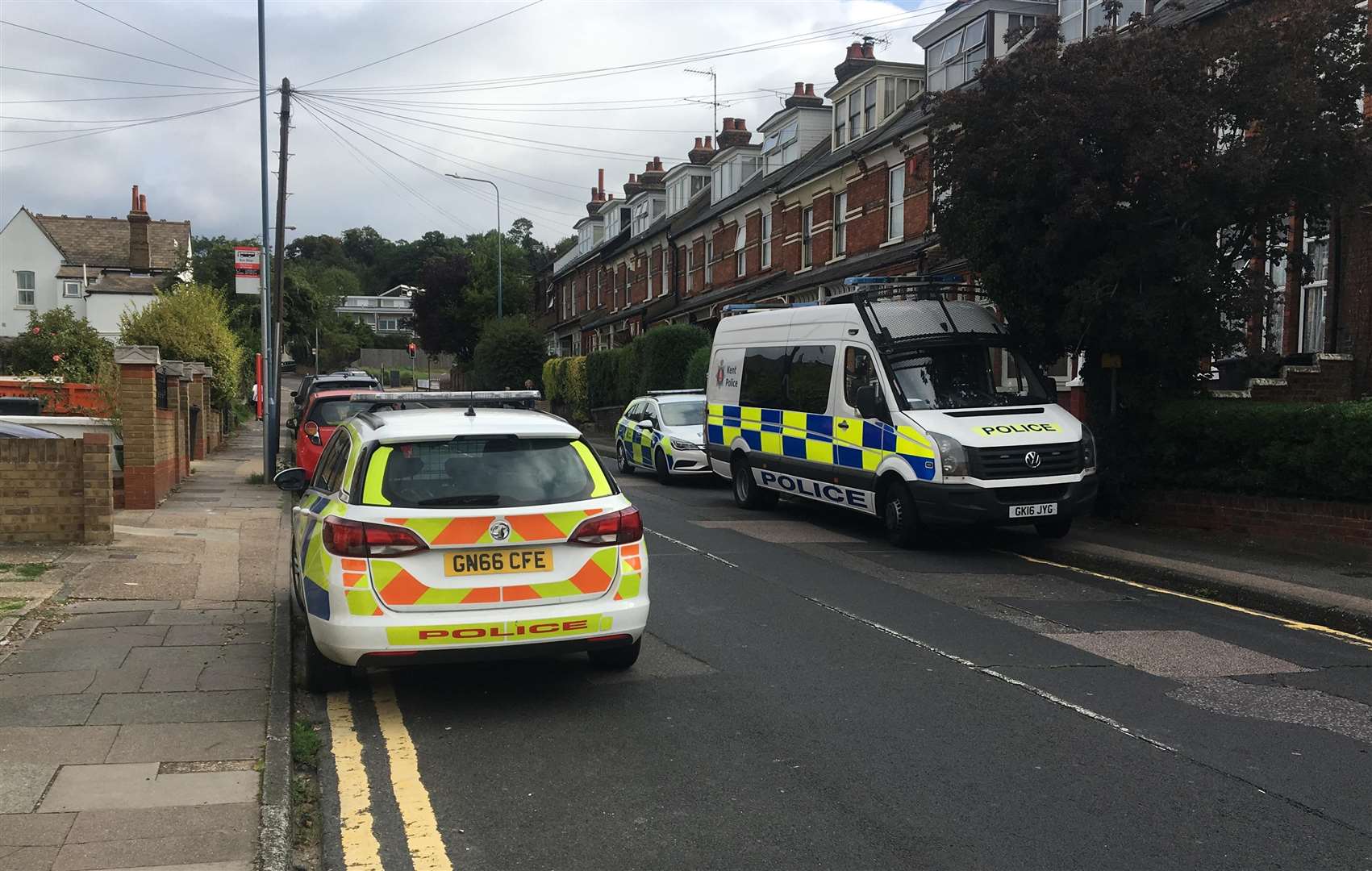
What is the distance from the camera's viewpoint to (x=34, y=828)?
13.6 ft

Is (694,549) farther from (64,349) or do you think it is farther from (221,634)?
(64,349)

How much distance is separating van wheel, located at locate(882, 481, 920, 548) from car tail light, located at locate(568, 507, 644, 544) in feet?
18.9

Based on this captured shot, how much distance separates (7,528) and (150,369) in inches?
151

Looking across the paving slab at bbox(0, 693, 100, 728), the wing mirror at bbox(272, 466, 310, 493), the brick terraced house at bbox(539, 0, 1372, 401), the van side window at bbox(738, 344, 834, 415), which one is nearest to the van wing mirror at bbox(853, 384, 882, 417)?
the van side window at bbox(738, 344, 834, 415)

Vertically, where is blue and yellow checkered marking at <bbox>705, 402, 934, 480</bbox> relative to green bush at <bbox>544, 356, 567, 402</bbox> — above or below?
below

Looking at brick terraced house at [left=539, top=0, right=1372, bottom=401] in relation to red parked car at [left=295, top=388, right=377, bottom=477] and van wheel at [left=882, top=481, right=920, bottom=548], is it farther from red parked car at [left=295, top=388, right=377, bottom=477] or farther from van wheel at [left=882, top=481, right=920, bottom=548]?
red parked car at [left=295, top=388, right=377, bottom=477]

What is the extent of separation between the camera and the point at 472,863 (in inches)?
160

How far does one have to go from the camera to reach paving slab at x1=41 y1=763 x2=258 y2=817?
4430mm

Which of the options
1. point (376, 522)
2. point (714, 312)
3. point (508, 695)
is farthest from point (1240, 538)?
point (714, 312)

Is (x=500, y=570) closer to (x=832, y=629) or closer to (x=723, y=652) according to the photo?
(x=723, y=652)

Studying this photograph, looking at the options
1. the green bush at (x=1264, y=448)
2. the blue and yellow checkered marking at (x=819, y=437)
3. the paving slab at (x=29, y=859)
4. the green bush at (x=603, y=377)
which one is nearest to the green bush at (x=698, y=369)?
the green bush at (x=603, y=377)

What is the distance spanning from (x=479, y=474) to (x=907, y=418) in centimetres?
634

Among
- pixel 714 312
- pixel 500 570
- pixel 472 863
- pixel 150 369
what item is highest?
pixel 714 312

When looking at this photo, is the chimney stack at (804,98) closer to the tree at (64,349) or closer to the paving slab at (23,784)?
the tree at (64,349)
